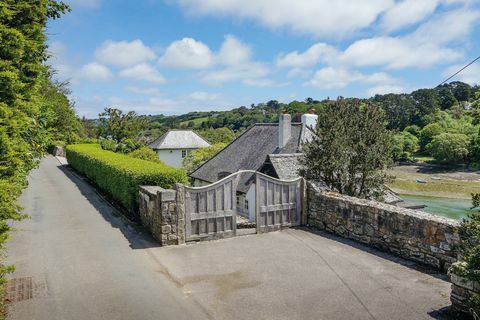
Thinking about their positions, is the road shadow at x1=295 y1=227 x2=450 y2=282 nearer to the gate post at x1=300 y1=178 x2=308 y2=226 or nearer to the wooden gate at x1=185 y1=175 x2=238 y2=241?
the gate post at x1=300 y1=178 x2=308 y2=226

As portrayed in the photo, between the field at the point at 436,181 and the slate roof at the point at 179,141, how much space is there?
93.4 feet

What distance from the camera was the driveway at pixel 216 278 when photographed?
6.21 metres

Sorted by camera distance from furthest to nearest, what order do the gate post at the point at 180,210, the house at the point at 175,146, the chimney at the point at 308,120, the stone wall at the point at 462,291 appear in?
the house at the point at 175,146 < the chimney at the point at 308,120 < the gate post at the point at 180,210 < the stone wall at the point at 462,291

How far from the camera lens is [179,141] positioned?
182 ft

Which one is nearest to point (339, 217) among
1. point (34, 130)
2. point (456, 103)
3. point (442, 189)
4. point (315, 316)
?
point (315, 316)

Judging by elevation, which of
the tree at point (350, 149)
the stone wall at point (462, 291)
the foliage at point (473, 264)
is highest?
the tree at point (350, 149)

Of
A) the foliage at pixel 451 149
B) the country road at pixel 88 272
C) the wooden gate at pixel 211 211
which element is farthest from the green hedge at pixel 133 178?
the foliage at pixel 451 149

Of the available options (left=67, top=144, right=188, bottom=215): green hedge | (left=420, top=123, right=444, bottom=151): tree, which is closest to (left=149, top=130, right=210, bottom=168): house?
(left=67, top=144, right=188, bottom=215): green hedge

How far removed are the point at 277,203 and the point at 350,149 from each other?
3.05 m

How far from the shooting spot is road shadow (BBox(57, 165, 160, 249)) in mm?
9992

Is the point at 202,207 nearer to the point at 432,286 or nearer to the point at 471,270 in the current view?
the point at 432,286

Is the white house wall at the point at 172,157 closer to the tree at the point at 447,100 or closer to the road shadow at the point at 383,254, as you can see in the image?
the road shadow at the point at 383,254

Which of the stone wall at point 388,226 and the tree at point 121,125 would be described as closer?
the stone wall at point 388,226

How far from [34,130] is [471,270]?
11.5m
